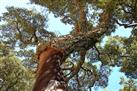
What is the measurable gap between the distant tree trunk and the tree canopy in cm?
226

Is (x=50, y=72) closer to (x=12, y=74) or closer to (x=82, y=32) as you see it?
(x=82, y=32)

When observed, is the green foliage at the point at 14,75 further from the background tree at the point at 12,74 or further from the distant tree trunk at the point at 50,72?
the distant tree trunk at the point at 50,72

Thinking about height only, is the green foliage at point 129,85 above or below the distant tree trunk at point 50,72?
above

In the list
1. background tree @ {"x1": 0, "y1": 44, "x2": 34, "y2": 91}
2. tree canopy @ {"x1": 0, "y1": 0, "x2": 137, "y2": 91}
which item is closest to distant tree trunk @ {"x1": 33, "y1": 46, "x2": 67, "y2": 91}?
tree canopy @ {"x1": 0, "y1": 0, "x2": 137, "y2": 91}

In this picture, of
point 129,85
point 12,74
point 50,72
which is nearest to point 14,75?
point 12,74

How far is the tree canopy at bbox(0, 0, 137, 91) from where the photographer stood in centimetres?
1137

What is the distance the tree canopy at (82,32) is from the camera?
37.3ft

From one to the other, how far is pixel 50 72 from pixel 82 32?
11.7ft

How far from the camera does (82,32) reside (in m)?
11.0

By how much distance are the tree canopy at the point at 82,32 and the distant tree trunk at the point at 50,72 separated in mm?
2261

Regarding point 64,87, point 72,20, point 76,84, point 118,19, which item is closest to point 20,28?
point 72,20

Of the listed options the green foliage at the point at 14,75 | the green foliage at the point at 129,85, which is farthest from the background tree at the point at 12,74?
the green foliage at the point at 129,85

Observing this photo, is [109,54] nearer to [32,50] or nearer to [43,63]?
[32,50]

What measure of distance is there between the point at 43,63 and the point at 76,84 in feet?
16.9
